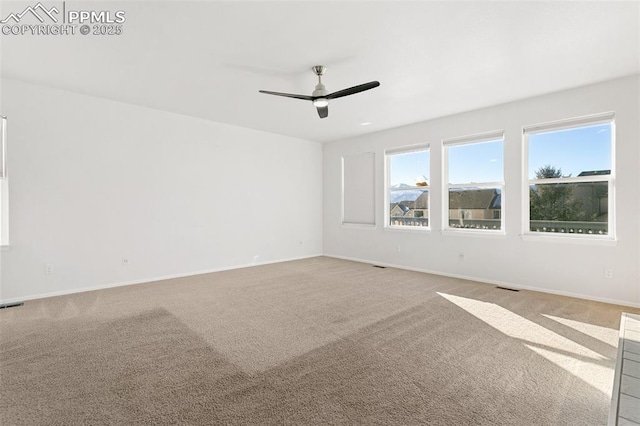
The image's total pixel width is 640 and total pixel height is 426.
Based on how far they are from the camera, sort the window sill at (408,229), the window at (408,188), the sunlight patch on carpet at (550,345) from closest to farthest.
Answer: the sunlight patch on carpet at (550,345) → the window sill at (408,229) → the window at (408,188)

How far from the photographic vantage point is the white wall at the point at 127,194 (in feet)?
12.7

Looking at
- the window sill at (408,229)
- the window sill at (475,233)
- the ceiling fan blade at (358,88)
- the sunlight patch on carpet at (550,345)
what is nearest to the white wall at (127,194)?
the window sill at (408,229)

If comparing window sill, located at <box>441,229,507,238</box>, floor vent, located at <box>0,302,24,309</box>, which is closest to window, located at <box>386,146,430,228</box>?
window sill, located at <box>441,229,507,238</box>

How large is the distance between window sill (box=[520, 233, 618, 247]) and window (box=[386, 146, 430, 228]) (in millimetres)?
1694

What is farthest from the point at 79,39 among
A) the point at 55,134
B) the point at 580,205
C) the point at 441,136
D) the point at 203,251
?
the point at 580,205

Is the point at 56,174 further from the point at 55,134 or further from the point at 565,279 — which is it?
the point at 565,279

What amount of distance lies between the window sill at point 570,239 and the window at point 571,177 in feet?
0.18

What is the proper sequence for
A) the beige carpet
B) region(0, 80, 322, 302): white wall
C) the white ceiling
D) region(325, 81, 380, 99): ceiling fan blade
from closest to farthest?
the beige carpet
the white ceiling
region(325, 81, 380, 99): ceiling fan blade
region(0, 80, 322, 302): white wall

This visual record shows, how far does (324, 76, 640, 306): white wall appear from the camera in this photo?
362 cm

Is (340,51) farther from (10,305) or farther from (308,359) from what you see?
(10,305)

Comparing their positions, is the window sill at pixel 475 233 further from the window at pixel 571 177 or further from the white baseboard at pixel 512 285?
the white baseboard at pixel 512 285

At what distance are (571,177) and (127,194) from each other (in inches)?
253

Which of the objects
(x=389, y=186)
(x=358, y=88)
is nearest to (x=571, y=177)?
(x=389, y=186)

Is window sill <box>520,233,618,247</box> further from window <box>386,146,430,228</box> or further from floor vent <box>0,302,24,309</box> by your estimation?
floor vent <box>0,302,24,309</box>
